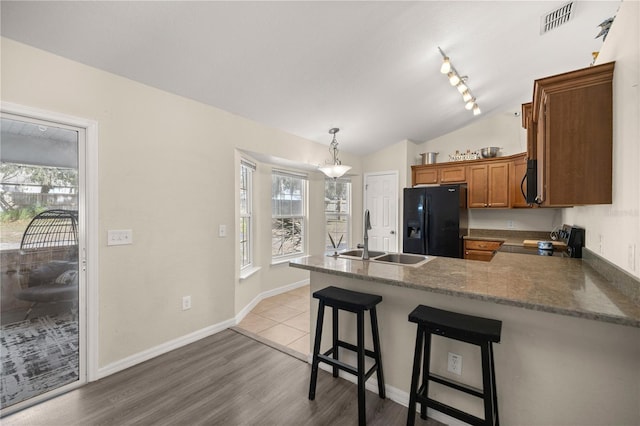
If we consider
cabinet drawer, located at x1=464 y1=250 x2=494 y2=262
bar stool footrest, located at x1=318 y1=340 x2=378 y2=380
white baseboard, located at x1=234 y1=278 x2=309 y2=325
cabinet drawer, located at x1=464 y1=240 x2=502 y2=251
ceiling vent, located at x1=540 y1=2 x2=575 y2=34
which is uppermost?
ceiling vent, located at x1=540 y1=2 x2=575 y2=34

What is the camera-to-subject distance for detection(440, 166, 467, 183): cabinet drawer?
474 centimetres

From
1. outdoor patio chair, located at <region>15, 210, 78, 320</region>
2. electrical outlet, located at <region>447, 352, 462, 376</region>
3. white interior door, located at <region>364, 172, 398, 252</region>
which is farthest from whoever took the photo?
white interior door, located at <region>364, 172, 398, 252</region>

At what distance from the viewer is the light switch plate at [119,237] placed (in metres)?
2.26

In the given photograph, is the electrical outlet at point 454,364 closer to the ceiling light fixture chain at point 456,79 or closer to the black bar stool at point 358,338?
the black bar stool at point 358,338

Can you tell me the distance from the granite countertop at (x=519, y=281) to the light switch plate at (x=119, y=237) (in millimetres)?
1404

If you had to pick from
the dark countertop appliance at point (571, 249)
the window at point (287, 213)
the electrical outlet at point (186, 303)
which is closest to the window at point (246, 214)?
the window at point (287, 213)

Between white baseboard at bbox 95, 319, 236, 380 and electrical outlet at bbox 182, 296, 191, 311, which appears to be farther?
electrical outlet at bbox 182, 296, 191, 311

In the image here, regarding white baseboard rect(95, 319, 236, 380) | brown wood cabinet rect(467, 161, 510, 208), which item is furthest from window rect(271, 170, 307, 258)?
brown wood cabinet rect(467, 161, 510, 208)

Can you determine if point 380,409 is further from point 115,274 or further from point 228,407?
point 115,274

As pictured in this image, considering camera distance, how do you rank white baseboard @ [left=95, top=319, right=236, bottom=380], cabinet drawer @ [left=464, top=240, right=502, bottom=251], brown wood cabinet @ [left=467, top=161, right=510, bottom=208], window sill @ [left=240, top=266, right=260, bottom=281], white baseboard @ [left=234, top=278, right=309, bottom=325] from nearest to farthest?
white baseboard @ [left=95, top=319, right=236, bottom=380] → white baseboard @ [left=234, top=278, right=309, bottom=325] → window sill @ [left=240, top=266, right=260, bottom=281] → cabinet drawer @ [left=464, top=240, right=502, bottom=251] → brown wood cabinet @ [left=467, top=161, right=510, bottom=208]

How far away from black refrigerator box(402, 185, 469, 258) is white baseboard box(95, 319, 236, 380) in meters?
3.03

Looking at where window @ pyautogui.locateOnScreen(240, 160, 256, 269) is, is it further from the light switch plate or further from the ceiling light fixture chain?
the ceiling light fixture chain

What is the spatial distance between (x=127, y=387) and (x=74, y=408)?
298 millimetres

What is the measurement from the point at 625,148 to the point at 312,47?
2.12 meters
